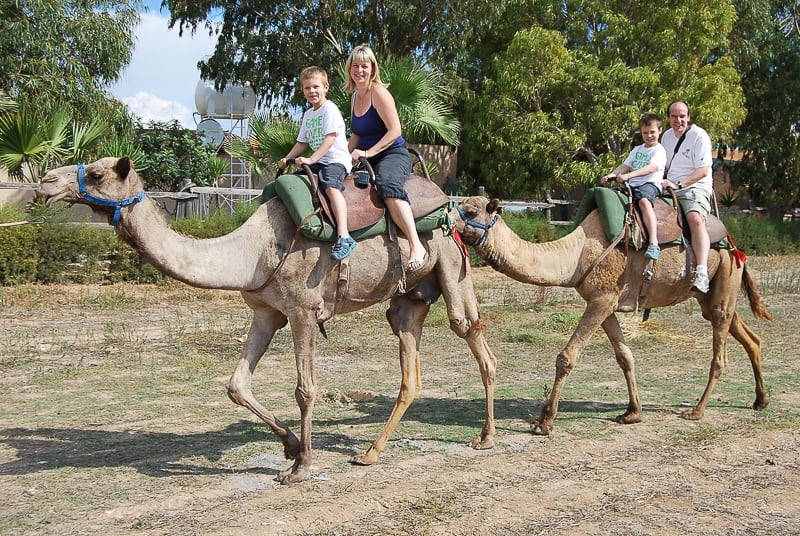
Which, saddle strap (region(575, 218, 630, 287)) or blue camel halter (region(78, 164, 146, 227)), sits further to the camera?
saddle strap (region(575, 218, 630, 287))

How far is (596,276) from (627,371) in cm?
104

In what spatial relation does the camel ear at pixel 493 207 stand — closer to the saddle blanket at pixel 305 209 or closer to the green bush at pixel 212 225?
the saddle blanket at pixel 305 209

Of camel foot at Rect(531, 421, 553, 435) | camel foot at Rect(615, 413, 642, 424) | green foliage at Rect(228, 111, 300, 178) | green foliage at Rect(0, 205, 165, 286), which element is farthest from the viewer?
green foliage at Rect(228, 111, 300, 178)

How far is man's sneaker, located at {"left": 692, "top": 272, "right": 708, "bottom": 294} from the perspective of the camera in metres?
7.71

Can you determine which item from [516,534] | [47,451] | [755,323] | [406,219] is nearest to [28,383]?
[47,451]

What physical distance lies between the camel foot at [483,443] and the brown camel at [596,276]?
612 mm

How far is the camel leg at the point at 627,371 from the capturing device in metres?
7.74

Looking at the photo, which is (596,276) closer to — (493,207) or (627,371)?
(627,371)

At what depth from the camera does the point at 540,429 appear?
7.26 metres

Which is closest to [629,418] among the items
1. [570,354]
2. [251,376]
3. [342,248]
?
[570,354]

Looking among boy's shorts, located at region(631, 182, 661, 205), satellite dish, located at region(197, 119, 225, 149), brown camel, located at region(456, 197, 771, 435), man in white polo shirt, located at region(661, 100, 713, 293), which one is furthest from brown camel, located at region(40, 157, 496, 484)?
satellite dish, located at region(197, 119, 225, 149)

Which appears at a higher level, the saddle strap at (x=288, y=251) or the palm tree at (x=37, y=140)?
the palm tree at (x=37, y=140)

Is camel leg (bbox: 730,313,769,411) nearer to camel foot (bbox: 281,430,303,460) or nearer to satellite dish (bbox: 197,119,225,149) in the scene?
camel foot (bbox: 281,430,303,460)

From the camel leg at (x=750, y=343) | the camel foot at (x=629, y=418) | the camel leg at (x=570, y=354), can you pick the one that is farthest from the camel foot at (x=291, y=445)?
the camel leg at (x=750, y=343)
